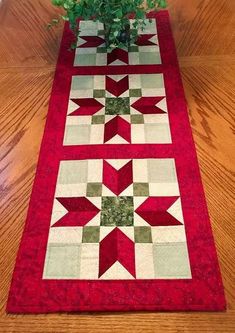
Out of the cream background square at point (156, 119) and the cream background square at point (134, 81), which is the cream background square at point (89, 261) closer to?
the cream background square at point (156, 119)

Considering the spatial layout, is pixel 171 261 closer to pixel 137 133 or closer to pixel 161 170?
pixel 161 170

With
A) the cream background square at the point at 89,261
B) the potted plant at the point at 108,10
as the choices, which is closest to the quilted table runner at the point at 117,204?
the cream background square at the point at 89,261

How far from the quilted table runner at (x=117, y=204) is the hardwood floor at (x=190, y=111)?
0.10 ft

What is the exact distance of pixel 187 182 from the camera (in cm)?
113

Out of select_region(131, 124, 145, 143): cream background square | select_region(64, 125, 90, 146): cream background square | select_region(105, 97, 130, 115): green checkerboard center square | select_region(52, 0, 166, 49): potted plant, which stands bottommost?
select_region(64, 125, 90, 146): cream background square

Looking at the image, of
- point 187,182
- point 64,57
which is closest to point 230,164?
point 187,182

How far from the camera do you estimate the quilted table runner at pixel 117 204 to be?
91 centimetres

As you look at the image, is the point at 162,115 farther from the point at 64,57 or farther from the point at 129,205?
the point at 64,57

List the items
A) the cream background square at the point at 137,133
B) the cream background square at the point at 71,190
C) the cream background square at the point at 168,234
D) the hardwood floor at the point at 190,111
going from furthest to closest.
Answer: the cream background square at the point at 137,133 < the cream background square at the point at 71,190 < the cream background square at the point at 168,234 < the hardwood floor at the point at 190,111

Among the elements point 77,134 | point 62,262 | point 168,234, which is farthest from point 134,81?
point 62,262

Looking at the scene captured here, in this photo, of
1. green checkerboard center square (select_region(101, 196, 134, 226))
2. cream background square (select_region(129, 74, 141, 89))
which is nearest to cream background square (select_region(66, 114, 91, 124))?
cream background square (select_region(129, 74, 141, 89))

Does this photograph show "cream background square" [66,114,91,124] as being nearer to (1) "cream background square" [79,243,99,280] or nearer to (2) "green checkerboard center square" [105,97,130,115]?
(2) "green checkerboard center square" [105,97,130,115]

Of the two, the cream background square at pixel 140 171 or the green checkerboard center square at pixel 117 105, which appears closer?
the cream background square at pixel 140 171

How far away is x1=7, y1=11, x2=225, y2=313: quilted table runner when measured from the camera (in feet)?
2.99
